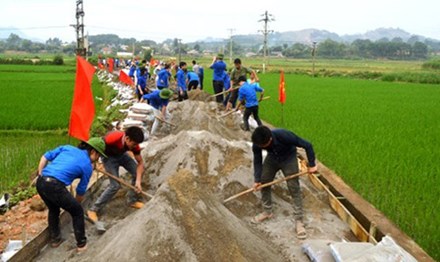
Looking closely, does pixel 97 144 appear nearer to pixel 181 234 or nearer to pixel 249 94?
pixel 181 234

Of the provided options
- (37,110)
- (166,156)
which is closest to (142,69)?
(37,110)

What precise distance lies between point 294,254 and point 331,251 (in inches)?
22.0

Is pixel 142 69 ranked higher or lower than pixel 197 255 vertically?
higher

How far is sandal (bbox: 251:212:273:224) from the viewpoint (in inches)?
202

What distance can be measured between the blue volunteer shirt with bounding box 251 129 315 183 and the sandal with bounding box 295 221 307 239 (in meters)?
0.66

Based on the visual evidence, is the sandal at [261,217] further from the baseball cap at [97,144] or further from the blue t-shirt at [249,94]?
the blue t-shirt at [249,94]

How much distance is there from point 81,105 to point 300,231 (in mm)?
2905

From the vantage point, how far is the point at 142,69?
490 inches

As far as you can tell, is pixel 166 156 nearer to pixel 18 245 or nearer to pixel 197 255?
pixel 18 245

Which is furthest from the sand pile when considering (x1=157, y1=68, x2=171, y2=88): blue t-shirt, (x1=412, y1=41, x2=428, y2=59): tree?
(x1=412, y1=41, x2=428, y2=59): tree

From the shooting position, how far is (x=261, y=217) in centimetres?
515

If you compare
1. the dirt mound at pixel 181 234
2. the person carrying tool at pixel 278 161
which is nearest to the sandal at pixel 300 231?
the person carrying tool at pixel 278 161

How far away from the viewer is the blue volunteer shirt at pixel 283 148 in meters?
4.71

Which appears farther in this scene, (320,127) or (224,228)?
(320,127)
